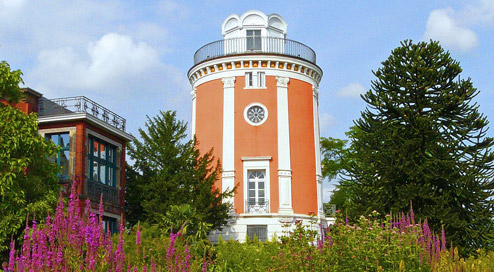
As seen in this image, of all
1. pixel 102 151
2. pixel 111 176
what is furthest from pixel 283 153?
pixel 102 151

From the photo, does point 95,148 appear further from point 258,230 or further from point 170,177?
point 258,230

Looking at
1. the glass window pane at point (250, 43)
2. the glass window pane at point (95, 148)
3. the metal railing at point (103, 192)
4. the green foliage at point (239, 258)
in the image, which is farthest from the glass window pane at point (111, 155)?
the glass window pane at point (250, 43)

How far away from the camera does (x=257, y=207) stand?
31.6 metres

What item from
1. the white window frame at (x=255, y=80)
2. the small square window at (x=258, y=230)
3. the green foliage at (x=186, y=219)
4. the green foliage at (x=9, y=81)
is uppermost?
the white window frame at (x=255, y=80)

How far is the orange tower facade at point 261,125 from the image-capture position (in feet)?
104

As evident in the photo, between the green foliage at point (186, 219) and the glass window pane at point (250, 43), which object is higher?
the glass window pane at point (250, 43)

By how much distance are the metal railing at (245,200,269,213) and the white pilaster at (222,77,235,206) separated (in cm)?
94

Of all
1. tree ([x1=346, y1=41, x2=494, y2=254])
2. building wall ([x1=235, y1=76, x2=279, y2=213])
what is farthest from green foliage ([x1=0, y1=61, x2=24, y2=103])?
building wall ([x1=235, y1=76, x2=279, y2=213])

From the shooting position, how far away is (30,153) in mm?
17547

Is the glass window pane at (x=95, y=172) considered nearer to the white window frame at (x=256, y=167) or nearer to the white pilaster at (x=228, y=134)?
the white pilaster at (x=228, y=134)

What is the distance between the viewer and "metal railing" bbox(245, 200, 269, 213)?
31.4 m

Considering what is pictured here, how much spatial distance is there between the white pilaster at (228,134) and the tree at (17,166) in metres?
14.5

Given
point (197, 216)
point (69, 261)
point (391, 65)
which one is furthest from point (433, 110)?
point (69, 261)

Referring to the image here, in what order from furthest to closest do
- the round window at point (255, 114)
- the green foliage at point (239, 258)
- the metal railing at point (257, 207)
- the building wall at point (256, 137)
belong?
the round window at point (255, 114), the building wall at point (256, 137), the metal railing at point (257, 207), the green foliage at point (239, 258)
